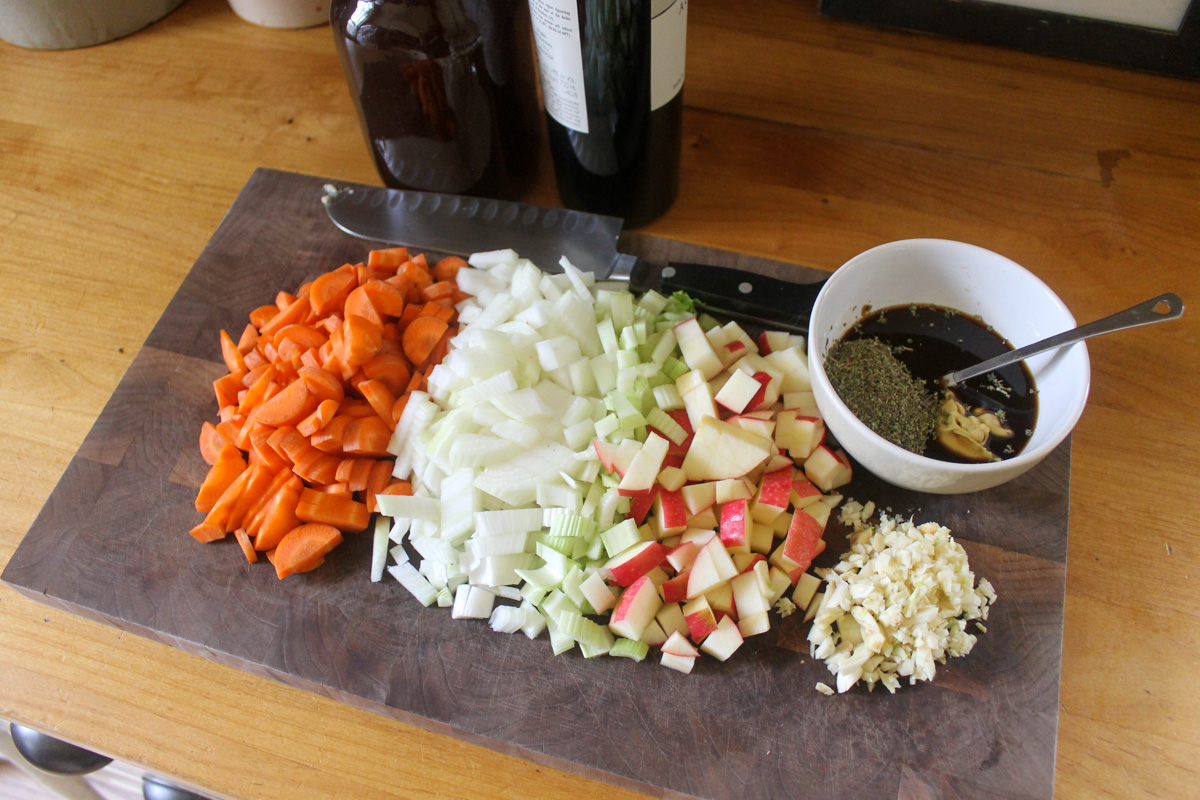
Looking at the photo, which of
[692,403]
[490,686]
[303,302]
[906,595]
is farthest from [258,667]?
[906,595]

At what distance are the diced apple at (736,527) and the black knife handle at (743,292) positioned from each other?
1.05 ft

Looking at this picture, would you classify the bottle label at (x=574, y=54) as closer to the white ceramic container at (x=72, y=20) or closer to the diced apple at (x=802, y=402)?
the diced apple at (x=802, y=402)

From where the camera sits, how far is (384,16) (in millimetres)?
1119

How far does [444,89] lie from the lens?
1213 millimetres

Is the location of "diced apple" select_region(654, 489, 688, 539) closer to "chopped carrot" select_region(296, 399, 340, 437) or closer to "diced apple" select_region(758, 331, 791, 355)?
"diced apple" select_region(758, 331, 791, 355)

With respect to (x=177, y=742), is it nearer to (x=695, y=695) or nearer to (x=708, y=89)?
(x=695, y=695)

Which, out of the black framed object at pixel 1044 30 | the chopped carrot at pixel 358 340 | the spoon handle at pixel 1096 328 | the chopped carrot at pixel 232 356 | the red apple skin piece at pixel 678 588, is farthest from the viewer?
the black framed object at pixel 1044 30

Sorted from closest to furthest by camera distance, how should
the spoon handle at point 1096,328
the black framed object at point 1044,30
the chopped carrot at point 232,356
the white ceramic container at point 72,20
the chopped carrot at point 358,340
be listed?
1. the spoon handle at point 1096,328
2. the chopped carrot at point 358,340
3. the chopped carrot at point 232,356
4. the black framed object at point 1044,30
5. the white ceramic container at point 72,20

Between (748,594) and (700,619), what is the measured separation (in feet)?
0.23

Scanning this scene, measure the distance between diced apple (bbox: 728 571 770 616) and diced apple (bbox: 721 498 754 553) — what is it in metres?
0.04

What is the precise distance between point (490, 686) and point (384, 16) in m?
0.92

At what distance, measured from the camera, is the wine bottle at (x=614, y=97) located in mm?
1043

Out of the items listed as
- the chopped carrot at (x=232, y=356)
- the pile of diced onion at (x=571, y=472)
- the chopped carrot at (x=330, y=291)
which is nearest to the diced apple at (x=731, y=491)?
the pile of diced onion at (x=571, y=472)

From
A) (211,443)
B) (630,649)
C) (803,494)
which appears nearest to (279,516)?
(211,443)
